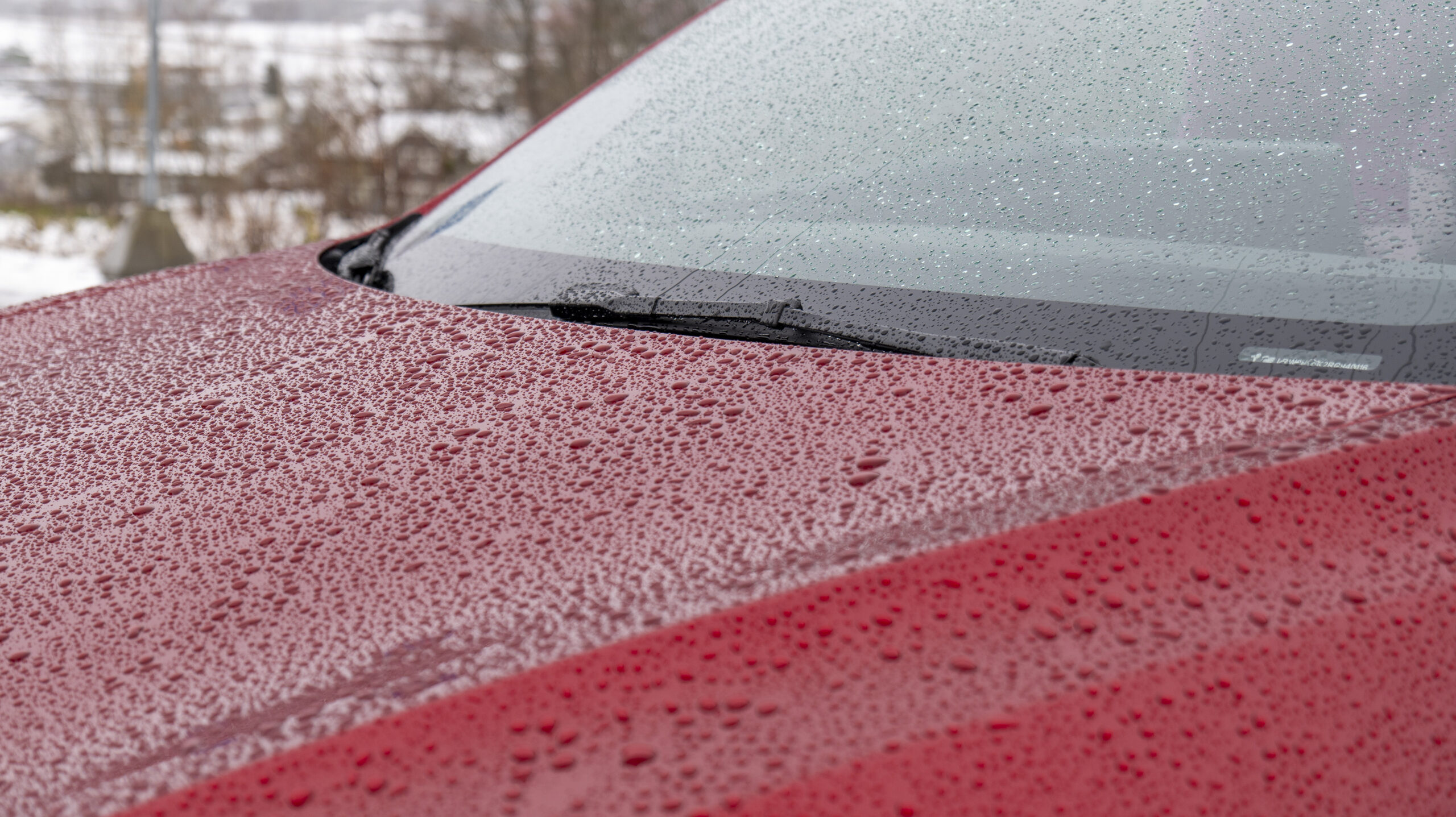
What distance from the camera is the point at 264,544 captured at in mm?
960

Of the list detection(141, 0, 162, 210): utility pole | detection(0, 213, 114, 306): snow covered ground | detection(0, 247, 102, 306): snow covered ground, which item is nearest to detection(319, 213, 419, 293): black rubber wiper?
detection(0, 247, 102, 306): snow covered ground

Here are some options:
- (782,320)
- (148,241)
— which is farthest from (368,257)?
(148,241)

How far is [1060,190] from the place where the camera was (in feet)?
4.12

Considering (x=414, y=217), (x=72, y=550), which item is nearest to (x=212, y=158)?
(x=414, y=217)

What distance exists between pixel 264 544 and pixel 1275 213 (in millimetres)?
983

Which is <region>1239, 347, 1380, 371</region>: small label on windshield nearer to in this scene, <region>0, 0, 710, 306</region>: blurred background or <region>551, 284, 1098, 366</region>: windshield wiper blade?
<region>551, 284, 1098, 366</region>: windshield wiper blade

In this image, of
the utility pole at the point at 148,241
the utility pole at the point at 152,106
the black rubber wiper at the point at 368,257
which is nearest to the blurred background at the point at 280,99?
the utility pole at the point at 148,241

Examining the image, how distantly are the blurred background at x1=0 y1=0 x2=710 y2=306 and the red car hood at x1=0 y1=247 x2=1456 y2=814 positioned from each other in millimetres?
9065

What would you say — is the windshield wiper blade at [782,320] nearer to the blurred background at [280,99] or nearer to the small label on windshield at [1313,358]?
the small label on windshield at [1313,358]

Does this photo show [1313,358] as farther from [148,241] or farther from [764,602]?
[148,241]

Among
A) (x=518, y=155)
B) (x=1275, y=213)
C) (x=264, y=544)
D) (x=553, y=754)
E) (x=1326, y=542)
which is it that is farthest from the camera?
(x=518, y=155)

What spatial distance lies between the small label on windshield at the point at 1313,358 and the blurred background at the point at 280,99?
906 cm

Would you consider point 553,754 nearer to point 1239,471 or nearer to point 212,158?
point 1239,471

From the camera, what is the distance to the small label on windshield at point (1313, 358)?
3.22ft
